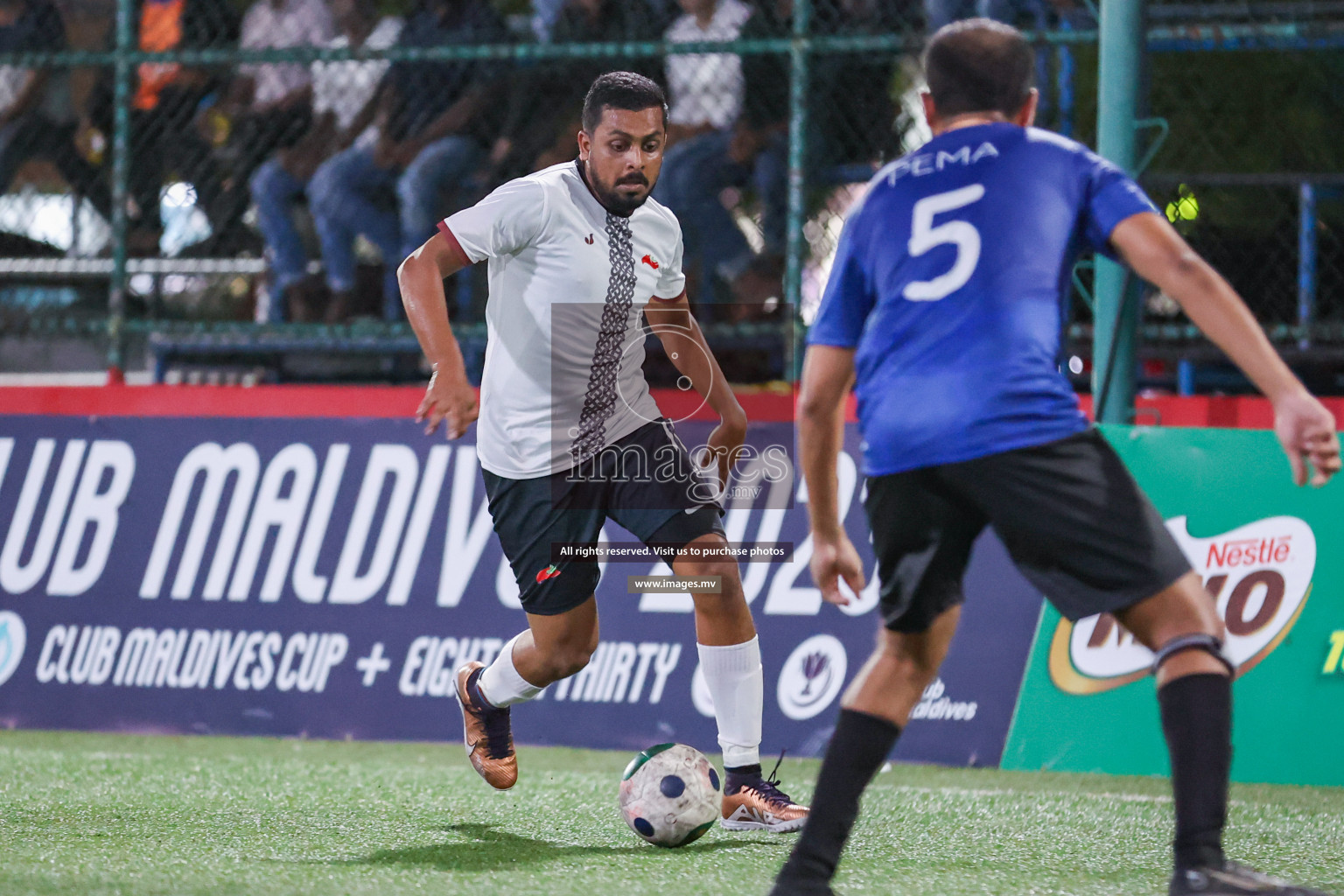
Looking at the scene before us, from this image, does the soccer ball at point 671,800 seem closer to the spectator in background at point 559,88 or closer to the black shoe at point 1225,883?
the black shoe at point 1225,883

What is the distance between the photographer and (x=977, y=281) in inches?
121

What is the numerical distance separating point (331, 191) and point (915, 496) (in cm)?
548

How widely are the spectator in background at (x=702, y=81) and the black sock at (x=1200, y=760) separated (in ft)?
16.2

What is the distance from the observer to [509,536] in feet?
15.5

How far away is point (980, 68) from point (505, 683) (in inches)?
101

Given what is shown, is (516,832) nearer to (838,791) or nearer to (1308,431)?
(838,791)

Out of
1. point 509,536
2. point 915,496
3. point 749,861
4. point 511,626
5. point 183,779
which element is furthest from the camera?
point 511,626

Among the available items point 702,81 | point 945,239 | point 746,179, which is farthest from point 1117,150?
point 945,239

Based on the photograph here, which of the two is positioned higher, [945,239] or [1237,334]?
[945,239]

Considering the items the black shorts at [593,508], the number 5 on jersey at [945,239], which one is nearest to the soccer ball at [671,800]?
the black shorts at [593,508]

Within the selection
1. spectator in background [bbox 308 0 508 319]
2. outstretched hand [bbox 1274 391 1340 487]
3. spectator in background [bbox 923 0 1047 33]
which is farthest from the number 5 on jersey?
spectator in background [bbox 308 0 508 319]

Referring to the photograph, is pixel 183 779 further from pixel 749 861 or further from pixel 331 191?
pixel 331 191

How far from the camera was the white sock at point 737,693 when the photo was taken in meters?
4.61

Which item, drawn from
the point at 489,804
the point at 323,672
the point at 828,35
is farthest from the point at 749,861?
the point at 828,35
